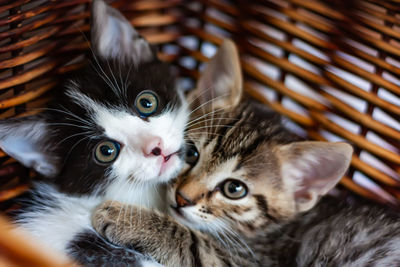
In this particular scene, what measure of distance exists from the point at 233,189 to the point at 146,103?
0.38 m

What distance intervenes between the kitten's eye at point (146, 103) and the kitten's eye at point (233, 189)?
1.07ft

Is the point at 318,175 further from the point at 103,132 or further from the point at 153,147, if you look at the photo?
the point at 103,132

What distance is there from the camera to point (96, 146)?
1.27 m

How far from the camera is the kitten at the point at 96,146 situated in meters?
1.24

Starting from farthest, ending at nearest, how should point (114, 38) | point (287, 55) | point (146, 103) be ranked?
point (287, 55) → point (114, 38) → point (146, 103)

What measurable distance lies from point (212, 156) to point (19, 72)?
25.9 inches

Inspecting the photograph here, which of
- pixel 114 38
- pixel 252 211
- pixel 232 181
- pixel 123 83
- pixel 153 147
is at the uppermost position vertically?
pixel 114 38

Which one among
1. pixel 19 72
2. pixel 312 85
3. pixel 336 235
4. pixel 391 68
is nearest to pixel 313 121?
pixel 312 85

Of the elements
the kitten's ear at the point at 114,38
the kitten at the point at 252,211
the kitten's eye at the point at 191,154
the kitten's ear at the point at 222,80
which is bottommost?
the kitten at the point at 252,211

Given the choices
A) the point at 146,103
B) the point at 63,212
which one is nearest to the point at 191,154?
the point at 146,103

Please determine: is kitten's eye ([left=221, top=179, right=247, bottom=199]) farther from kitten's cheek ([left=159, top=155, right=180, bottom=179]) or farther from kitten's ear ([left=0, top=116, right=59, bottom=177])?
kitten's ear ([left=0, top=116, right=59, bottom=177])

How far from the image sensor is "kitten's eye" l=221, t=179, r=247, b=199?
1278 millimetres

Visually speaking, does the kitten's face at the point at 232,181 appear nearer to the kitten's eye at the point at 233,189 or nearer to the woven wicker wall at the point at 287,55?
the kitten's eye at the point at 233,189

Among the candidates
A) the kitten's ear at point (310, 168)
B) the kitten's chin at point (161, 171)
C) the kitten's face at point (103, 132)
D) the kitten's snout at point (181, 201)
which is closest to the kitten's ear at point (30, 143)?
the kitten's face at point (103, 132)
